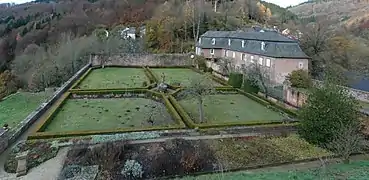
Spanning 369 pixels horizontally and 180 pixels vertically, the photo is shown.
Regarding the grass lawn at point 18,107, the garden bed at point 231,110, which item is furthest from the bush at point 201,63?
the grass lawn at point 18,107

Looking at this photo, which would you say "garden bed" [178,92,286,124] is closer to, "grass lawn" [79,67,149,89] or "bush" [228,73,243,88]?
"bush" [228,73,243,88]

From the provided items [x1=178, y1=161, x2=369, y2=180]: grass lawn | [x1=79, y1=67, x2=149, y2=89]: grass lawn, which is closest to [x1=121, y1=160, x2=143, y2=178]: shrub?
[x1=178, y1=161, x2=369, y2=180]: grass lawn

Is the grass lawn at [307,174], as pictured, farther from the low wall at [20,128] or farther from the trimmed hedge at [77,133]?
the low wall at [20,128]

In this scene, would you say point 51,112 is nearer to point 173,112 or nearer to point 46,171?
point 46,171

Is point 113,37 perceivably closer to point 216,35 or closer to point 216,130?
point 216,35

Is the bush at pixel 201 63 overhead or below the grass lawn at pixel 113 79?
overhead

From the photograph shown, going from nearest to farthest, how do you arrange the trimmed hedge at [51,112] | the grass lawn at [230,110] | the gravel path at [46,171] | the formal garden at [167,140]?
the gravel path at [46,171]
the formal garden at [167,140]
the trimmed hedge at [51,112]
the grass lawn at [230,110]
